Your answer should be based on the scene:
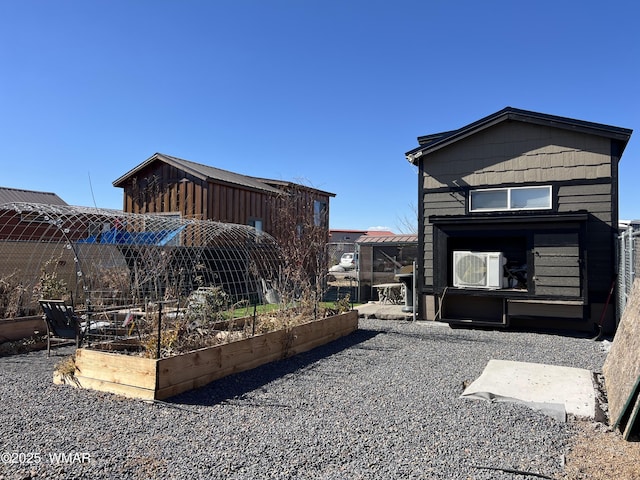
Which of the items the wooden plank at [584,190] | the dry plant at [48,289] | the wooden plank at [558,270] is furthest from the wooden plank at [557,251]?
the dry plant at [48,289]

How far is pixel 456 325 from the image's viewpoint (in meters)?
9.99

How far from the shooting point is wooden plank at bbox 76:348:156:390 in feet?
16.1

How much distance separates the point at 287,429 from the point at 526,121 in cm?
838

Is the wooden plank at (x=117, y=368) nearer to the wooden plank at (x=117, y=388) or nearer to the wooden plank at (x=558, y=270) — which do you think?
the wooden plank at (x=117, y=388)

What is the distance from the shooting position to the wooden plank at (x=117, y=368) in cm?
491

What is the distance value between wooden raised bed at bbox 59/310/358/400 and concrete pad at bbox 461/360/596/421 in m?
2.80

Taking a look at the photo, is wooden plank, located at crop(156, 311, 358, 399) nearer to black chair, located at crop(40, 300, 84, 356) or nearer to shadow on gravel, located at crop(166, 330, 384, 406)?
shadow on gravel, located at crop(166, 330, 384, 406)

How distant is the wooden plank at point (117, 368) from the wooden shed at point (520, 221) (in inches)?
264

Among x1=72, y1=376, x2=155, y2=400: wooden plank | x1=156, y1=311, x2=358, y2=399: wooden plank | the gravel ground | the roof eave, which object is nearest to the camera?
the gravel ground

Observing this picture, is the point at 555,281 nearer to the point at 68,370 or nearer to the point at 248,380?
the point at 248,380

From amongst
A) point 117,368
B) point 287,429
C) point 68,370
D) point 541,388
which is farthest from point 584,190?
point 68,370

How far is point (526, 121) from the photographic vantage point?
382 inches

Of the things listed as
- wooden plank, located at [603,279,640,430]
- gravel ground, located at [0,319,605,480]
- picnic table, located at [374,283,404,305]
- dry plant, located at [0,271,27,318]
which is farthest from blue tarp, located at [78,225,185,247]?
wooden plank, located at [603,279,640,430]

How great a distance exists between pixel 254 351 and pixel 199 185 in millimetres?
10039
